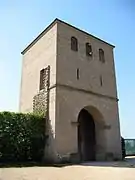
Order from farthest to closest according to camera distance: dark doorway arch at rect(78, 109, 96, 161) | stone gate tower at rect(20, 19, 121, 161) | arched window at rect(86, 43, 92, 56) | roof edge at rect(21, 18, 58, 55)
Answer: arched window at rect(86, 43, 92, 56) < dark doorway arch at rect(78, 109, 96, 161) < roof edge at rect(21, 18, 58, 55) < stone gate tower at rect(20, 19, 121, 161)

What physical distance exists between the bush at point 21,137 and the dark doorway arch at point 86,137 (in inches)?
156

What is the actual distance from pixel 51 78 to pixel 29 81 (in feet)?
11.9

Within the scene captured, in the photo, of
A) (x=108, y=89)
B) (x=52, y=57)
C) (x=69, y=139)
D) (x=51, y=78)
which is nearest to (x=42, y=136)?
(x=69, y=139)

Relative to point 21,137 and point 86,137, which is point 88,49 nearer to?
point 86,137

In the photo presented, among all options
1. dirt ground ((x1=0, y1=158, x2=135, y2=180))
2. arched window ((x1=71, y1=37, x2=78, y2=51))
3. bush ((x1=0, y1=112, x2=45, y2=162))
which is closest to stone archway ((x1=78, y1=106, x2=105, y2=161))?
bush ((x1=0, y1=112, x2=45, y2=162))

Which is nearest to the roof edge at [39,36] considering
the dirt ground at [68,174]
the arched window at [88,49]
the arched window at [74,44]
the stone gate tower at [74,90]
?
the stone gate tower at [74,90]

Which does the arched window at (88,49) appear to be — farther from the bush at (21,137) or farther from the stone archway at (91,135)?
the bush at (21,137)

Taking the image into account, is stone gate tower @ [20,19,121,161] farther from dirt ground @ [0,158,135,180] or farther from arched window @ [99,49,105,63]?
dirt ground @ [0,158,135,180]

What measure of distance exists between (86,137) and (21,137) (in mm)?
5821

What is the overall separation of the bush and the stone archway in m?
4.01

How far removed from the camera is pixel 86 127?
1688 cm

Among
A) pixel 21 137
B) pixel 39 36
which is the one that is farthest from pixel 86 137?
pixel 39 36

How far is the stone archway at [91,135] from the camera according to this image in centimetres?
1555

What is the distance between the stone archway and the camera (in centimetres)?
1555
